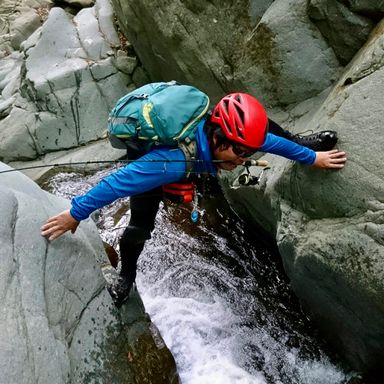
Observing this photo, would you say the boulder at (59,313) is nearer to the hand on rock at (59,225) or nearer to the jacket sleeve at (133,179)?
the hand on rock at (59,225)

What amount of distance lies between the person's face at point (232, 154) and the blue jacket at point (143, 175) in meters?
0.09

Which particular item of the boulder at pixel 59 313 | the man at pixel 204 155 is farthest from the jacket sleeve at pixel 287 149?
the boulder at pixel 59 313

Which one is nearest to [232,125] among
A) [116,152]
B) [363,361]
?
[363,361]

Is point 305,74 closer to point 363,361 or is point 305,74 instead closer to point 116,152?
point 363,361

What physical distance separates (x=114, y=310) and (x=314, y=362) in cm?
275

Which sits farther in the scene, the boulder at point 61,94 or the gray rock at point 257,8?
the boulder at point 61,94

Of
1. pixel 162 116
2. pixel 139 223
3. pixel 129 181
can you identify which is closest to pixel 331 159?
pixel 162 116

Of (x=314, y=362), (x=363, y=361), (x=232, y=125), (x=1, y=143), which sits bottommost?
(x=1, y=143)

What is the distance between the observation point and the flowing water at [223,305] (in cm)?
573

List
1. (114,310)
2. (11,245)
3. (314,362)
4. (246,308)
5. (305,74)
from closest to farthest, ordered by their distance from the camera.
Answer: (11,245) < (114,310) < (314,362) < (246,308) < (305,74)

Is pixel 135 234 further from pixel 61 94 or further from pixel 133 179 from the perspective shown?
pixel 61 94

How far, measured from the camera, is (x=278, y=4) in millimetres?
7168

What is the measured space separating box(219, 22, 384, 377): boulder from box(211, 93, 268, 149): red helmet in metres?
1.25

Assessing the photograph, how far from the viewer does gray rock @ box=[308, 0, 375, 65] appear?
20.4ft
